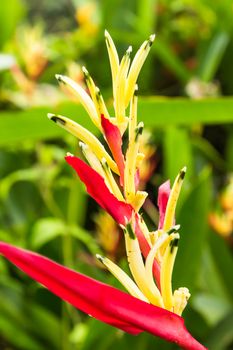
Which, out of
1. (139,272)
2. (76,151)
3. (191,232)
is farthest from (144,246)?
(76,151)

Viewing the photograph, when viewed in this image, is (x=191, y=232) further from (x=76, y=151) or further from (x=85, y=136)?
(x=85, y=136)

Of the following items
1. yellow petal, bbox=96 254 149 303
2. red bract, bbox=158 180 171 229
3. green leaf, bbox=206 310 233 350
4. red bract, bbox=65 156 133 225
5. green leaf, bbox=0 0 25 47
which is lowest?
green leaf, bbox=206 310 233 350

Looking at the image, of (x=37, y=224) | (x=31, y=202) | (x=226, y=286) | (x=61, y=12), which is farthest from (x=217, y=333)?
(x=61, y=12)

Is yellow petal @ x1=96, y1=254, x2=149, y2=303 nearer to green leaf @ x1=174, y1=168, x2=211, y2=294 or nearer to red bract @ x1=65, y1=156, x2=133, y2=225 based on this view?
red bract @ x1=65, y1=156, x2=133, y2=225

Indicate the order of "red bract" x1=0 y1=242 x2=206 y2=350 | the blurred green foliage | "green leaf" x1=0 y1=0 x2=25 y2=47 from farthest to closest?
"green leaf" x1=0 y1=0 x2=25 y2=47 → the blurred green foliage → "red bract" x1=0 y1=242 x2=206 y2=350

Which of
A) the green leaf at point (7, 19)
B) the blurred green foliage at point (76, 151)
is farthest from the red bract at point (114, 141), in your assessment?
the green leaf at point (7, 19)

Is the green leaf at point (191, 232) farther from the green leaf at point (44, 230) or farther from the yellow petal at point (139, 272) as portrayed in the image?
the yellow petal at point (139, 272)

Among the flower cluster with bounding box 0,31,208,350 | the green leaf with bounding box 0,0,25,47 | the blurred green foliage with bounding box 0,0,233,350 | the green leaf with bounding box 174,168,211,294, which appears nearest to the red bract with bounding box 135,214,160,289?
the flower cluster with bounding box 0,31,208,350

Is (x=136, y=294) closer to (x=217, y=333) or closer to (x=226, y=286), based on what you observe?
(x=217, y=333)
